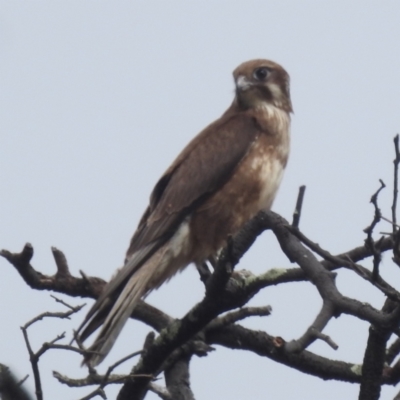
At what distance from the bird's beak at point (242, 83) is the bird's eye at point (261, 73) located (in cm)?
10

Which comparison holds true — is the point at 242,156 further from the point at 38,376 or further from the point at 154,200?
the point at 38,376

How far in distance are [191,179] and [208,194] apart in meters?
0.14

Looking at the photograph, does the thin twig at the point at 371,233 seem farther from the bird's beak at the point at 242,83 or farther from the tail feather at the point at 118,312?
the bird's beak at the point at 242,83

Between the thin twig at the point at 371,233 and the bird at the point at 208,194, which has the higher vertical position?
the bird at the point at 208,194

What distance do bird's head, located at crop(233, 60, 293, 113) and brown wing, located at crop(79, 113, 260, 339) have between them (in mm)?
301

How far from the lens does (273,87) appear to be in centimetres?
591

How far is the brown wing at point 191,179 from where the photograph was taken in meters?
4.86

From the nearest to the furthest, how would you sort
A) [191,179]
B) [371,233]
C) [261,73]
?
[371,233] < [191,179] < [261,73]

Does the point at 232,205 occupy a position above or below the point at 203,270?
above

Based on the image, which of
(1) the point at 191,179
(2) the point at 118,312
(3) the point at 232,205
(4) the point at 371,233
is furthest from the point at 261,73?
(4) the point at 371,233

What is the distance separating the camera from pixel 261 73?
597 cm

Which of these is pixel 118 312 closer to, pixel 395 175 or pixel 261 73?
pixel 395 175

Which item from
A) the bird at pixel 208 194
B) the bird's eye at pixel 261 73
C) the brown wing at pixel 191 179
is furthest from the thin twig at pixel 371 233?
the bird's eye at pixel 261 73

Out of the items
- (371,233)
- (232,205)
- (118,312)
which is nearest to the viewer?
(371,233)
